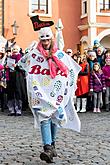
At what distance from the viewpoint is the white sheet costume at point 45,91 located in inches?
239

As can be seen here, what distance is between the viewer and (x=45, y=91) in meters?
6.14

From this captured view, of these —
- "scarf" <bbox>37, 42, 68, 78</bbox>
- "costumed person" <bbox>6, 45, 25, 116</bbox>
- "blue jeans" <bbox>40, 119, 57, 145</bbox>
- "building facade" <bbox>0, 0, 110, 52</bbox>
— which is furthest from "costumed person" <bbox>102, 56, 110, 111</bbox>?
"building facade" <bbox>0, 0, 110, 52</bbox>

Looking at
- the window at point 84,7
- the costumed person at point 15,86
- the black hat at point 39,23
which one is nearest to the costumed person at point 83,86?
the costumed person at point 15,86

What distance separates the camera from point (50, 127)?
6.12m

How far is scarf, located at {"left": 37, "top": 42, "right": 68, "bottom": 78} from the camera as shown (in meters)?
6.13

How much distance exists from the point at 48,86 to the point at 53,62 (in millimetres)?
333

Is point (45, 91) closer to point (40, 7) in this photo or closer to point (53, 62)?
point (53, 62)

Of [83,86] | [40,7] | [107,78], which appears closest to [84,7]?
[40,7]

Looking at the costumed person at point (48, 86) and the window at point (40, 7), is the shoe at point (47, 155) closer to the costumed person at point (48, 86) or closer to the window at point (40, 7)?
the costumed person at point (48, 86)

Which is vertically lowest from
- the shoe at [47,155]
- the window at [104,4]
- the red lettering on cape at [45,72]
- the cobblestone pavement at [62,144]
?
the cobblestone pavement at [62,144]

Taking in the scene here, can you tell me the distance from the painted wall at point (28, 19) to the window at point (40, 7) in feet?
1.25

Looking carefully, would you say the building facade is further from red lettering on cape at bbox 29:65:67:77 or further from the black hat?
red lettering on cape at bbox 29:65:67:77

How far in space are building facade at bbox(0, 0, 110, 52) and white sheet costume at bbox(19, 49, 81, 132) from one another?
1959 cm

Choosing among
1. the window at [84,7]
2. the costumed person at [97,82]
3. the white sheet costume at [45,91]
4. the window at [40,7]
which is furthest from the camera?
the window at [84,7]
